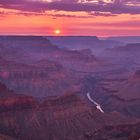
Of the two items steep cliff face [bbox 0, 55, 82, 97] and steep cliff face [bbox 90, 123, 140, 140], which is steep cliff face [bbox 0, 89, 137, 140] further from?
steep cliff face [bbox 0, 55, 82, 97]

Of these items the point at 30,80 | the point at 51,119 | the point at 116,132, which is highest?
the point at 116,132

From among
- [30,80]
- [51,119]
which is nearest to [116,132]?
[51,119]

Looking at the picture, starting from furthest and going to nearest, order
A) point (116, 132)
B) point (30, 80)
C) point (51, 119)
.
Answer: point (30, 80)
point (51, 119)
point (116, 132)

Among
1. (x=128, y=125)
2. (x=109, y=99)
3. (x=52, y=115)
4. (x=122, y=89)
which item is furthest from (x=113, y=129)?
(x=122, y=89)

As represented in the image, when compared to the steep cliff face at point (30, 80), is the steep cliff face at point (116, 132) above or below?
above

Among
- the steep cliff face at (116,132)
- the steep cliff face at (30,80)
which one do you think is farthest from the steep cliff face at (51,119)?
the steep cliff face at (30,80)

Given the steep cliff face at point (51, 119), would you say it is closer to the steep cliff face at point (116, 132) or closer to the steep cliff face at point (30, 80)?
the steep cliff face at point (116, 132)

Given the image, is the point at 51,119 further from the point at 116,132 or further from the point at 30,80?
the point at 30,80

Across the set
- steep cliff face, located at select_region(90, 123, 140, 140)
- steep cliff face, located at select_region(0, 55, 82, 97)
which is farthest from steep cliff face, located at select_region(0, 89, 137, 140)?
steep cliff face, located at select_region(0, 55, 82, 97)

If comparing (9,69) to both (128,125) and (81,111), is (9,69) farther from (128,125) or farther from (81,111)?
(128,125)

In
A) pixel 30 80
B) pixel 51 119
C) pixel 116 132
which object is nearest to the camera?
pixel 116 132

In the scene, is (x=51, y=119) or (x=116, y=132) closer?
(x=116, y=132)

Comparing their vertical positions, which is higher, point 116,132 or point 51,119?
point 116,132
